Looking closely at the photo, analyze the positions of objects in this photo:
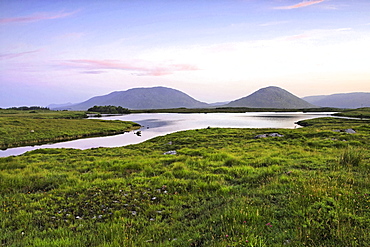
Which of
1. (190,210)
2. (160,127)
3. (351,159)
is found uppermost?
(351,159)

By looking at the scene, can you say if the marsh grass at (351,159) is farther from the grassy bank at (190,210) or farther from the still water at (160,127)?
the still water at (160,127)

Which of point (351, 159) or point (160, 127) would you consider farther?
point (160, 127)

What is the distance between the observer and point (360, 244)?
490 cm

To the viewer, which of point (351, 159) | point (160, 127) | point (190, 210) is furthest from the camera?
point (160, 127)

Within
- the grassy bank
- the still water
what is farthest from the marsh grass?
the still water

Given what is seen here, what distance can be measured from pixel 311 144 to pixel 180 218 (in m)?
22.6

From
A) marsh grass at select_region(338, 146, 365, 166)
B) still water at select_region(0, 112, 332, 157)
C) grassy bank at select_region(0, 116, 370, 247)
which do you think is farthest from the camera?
still water at select_region(0, 112, 332, 157)

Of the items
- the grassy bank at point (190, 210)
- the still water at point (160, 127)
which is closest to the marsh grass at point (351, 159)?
the grassy bank at point (190, 210)

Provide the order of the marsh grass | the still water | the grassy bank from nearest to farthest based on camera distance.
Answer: the grassy bank, the marsh grass, the still water

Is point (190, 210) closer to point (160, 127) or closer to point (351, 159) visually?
point (351, 159)

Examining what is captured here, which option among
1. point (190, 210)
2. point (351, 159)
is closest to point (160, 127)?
point (351, 159)

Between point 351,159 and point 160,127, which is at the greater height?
point 351,159

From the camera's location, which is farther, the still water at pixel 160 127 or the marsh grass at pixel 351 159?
the still water at pixel 160 127

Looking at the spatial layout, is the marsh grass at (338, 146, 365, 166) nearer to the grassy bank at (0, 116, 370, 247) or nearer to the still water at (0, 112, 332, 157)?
the grassy bank at (0, 116, 370, 247)
